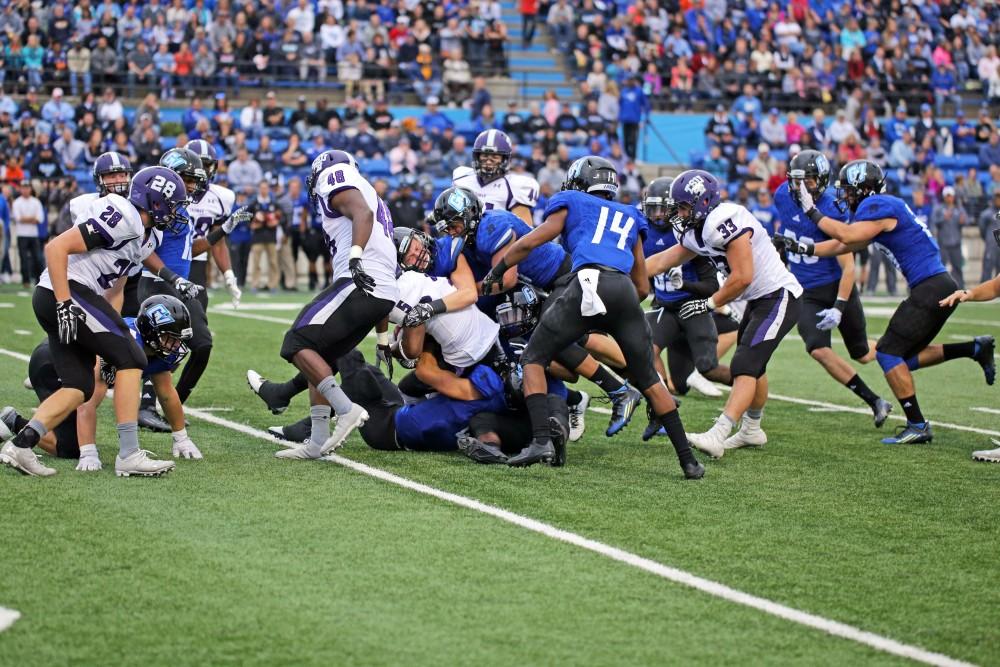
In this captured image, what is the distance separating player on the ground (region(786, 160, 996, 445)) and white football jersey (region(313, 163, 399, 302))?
108 inches

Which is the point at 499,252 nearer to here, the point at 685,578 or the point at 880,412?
the point at 880,412

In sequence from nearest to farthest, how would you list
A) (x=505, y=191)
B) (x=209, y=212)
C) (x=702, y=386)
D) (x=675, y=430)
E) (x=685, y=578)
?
(x=685, y=578), (x=675, y=430), (x=209, y=212), (x=505, y=191), (x=702, y=386)

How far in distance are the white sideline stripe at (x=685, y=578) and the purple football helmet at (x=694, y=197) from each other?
220cm

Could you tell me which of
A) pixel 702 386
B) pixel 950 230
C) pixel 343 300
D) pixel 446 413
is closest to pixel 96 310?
pixel 343 300

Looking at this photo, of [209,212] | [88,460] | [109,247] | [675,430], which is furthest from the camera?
Answer: [209,212]

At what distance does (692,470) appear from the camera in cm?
674

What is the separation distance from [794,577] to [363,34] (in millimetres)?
20516

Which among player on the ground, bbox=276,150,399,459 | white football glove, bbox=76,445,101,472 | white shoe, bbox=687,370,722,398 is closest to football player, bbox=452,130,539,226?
white shoe, bbox=687,370,722,398

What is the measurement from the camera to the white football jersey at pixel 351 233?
6875 millimetres

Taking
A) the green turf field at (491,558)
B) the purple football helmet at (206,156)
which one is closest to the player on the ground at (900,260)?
the green turf field at (491,558)

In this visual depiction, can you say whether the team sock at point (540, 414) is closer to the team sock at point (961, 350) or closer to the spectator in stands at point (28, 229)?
the team sock at point (961, 350)

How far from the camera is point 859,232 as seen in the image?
8.35 m

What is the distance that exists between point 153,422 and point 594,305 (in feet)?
9.84

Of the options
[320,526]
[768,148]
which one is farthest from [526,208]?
[768,148]
